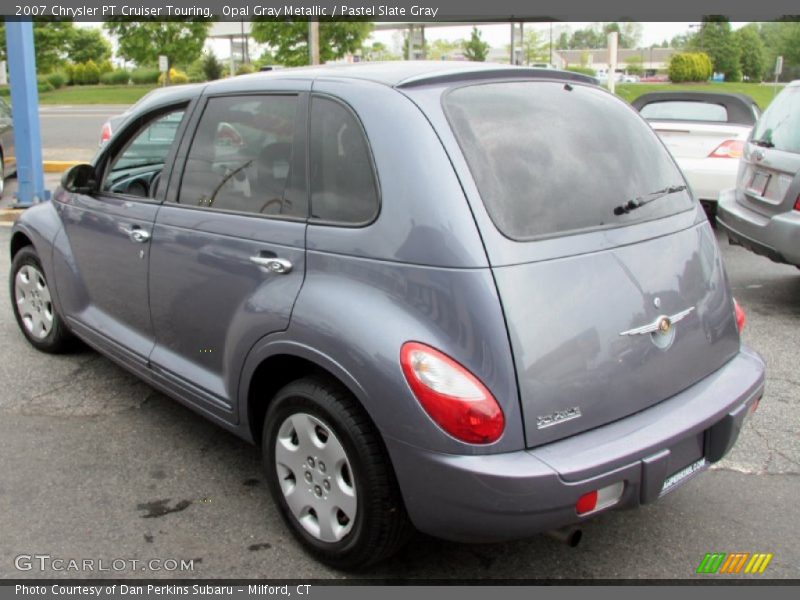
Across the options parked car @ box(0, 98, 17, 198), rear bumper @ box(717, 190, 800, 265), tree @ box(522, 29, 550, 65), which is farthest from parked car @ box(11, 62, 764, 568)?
tree @ box(522, 29, 550, 65)

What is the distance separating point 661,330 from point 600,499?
62 centimetres

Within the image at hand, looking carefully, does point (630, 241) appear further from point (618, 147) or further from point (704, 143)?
point (704, 143)

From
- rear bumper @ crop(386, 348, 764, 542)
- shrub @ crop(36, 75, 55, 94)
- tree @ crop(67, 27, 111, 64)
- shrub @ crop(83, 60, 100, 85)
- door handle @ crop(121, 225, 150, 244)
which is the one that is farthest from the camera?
tree @ crop(67, 27, 111, 64)

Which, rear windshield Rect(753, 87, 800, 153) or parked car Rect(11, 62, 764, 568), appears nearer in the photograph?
parked car Rect(11, 62, 764, 568)

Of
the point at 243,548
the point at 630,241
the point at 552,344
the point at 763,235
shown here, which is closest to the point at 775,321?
the point at 763,235

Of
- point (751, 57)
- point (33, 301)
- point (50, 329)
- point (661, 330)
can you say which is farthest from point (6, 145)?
point (751, 57)

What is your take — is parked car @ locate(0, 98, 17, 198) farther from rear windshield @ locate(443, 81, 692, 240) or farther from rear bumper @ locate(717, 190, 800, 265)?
rear windshield @ locate(443, 81, 692, 240)

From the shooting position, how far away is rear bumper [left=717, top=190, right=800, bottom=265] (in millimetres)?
5535

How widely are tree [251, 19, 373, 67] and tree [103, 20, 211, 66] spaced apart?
10.3m

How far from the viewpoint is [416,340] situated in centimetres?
239

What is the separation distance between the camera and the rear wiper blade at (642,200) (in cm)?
282

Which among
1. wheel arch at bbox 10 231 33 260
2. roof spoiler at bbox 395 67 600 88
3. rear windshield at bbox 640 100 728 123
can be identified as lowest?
wheel arch at bbox 10 231 33 260

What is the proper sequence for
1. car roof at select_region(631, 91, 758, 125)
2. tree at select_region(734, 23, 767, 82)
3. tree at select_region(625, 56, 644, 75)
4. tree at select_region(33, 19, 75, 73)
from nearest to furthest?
car roof at select_region(631, 91, 758, 125)
tree at select_region(33, 19, 75, 73)
tree at select_region(734, 23, 767, 82)
tree at select_region(625, 56, 644, 75)

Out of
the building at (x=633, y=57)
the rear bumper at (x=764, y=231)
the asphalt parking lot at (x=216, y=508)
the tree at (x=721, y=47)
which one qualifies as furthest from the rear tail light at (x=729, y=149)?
the building at (x=633, y=57)
